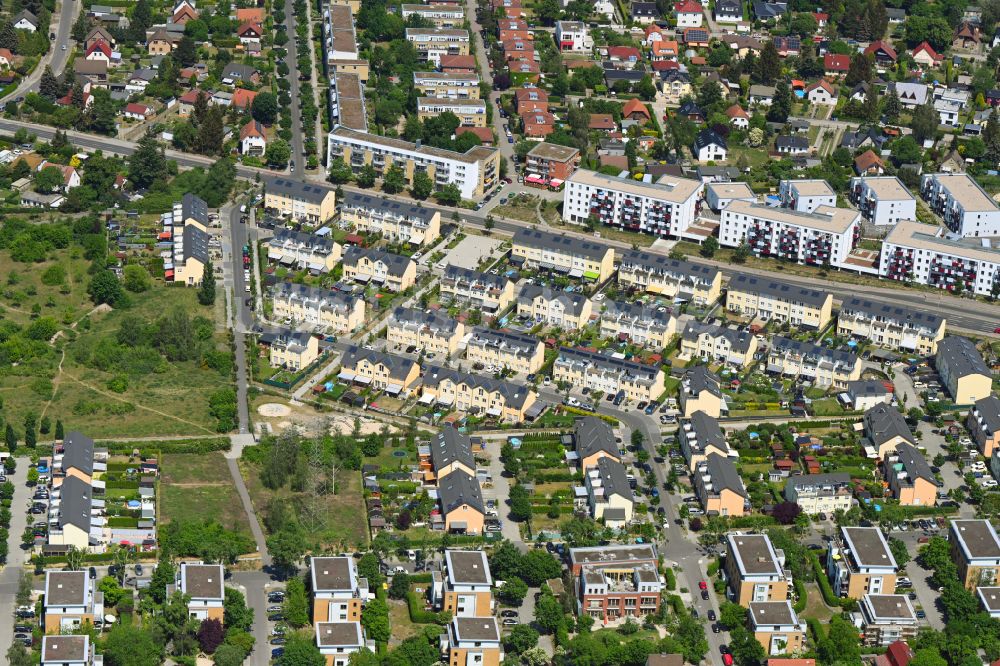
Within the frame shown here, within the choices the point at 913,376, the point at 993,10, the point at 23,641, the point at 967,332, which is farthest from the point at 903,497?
the point at 993,10

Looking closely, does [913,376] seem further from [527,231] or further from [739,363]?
[527,231]

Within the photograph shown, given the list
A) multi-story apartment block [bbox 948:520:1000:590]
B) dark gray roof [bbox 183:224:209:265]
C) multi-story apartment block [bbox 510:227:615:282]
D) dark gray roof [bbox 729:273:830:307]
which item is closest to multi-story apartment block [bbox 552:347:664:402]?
dark gray roof [bbox 729:273:830:307]

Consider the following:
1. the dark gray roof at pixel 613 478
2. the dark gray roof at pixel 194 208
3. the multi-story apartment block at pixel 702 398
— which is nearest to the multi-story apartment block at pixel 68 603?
the dark gray roof at pixel 613 478

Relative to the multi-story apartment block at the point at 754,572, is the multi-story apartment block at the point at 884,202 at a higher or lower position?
higher

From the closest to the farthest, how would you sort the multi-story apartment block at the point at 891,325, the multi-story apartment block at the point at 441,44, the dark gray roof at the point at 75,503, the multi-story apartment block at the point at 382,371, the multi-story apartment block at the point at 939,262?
the dark gray roof at the point at 75,503, the multi-story apartment block at the point at 382,371, the multi-story apartment block at the point at 891,325, the multi-story apartment block at the point at 939,262, the multi-story apartment block at the point at 441,44

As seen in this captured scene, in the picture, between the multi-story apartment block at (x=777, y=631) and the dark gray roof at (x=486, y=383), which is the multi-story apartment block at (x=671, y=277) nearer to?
the dark gray roof at (x=486, y=383)
